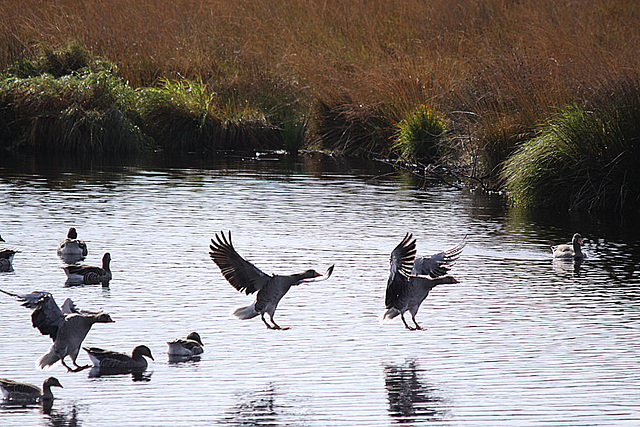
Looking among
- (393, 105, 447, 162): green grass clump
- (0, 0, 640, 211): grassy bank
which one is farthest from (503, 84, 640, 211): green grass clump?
(393, 105, 447, 162): green grass clump

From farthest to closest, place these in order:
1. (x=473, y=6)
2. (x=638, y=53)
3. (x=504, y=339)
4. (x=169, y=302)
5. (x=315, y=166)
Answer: (x=473, y=6), (x=315, y=166), (x=638, y=53), (x=169, y=302), (x=504, y=339)

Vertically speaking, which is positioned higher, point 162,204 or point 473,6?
point 473,6

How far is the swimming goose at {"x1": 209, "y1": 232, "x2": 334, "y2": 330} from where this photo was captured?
8164mm

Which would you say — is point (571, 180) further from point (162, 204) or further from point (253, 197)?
point (162, 204)

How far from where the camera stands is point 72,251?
10.8m

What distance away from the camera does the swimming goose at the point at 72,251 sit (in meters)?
10.7

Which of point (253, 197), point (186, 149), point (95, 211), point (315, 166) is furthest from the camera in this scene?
point (186, 149)

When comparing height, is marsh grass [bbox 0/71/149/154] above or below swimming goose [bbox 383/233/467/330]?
above

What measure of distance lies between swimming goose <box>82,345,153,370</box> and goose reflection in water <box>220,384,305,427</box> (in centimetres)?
82

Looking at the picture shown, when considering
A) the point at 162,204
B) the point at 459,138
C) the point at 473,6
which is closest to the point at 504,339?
the point at 162,204

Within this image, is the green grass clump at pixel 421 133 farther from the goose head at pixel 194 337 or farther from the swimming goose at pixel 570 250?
the goose head at pixel 194 337

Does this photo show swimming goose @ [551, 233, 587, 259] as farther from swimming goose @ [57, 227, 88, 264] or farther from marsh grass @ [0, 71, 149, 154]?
marsh grass @ [0, 71, 149, 154]

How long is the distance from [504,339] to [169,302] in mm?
2815

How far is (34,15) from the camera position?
984 inches
